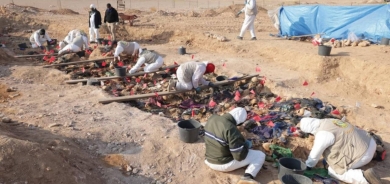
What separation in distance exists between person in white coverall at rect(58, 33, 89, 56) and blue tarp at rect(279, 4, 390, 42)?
24.1 ft

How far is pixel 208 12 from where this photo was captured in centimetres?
2089

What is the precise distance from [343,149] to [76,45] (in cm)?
916

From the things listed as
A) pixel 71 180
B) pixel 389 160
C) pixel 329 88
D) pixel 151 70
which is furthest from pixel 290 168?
pixel 151 70

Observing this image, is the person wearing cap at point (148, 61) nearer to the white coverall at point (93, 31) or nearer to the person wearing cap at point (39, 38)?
the white coverall at point (93, 31)

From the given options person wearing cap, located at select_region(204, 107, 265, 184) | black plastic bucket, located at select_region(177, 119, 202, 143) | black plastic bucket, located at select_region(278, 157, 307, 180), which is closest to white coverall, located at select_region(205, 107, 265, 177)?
person wearing cap, located at select_region(204, 107, 265, 184)

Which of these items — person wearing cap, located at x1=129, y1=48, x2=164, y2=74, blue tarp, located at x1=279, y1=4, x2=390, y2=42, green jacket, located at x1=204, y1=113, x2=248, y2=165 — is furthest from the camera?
blue tarp, located at x1=279, y1=4, x2=390, y2=42

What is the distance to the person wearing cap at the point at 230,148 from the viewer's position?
3.84 meters

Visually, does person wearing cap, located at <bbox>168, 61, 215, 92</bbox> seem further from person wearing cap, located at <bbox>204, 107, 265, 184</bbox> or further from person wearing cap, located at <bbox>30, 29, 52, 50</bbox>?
person wearing cap, located at <bbox>30, 29, 52, 50</bbox>

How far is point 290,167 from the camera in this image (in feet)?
14.1

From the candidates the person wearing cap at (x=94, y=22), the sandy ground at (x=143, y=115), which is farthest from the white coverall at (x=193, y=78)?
the person wearing cap at (x=94, y=22)

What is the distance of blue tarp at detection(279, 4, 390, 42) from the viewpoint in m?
9.55

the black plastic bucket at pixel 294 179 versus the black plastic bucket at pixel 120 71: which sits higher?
the black plastic bucket at pixel 120 71

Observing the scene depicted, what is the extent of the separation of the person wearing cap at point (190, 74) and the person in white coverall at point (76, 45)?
5163 mm

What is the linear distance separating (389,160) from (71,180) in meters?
4.43
